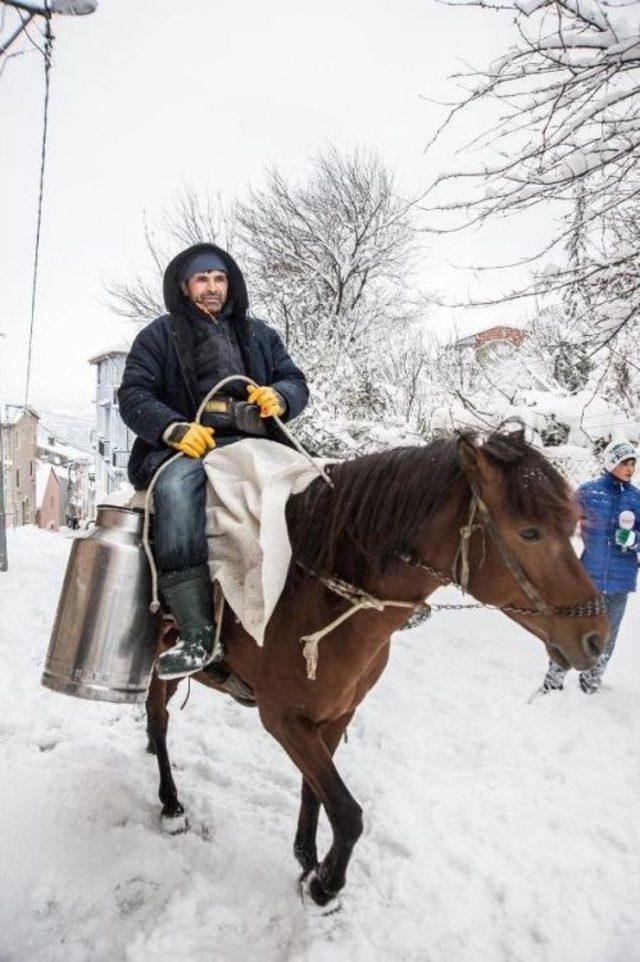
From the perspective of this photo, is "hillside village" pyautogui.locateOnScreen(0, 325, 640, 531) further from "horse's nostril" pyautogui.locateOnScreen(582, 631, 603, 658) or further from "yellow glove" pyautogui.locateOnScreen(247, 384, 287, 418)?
"yellow glove" pyautogui.locateOnScreen(247, 384, 287, 418)

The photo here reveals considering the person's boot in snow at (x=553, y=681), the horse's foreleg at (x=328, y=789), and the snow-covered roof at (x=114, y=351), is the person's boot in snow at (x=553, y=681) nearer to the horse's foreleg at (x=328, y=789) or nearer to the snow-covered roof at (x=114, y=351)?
the horse's foreleg at (x=328, y=789)

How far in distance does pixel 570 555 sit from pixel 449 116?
256 cm

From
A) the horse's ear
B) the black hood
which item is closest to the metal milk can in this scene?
the black hood

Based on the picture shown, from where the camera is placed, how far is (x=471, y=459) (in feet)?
5.97

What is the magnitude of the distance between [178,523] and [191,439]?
14.8 inches

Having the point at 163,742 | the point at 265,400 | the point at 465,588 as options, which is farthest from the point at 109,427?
the point at 465,588

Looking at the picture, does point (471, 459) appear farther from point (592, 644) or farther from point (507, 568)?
point (592, 644)

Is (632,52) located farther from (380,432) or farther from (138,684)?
(380,432)

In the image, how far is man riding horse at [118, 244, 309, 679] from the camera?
234 centimetres

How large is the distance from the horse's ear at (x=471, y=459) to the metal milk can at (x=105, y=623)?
1497mm

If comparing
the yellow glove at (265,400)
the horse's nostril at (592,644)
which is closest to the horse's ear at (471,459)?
the horse's nostril at (592,644)

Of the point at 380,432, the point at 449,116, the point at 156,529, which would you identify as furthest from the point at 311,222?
the point at 156,529

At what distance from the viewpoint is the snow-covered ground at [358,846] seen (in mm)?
2244

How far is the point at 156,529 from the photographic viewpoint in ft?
7.92
